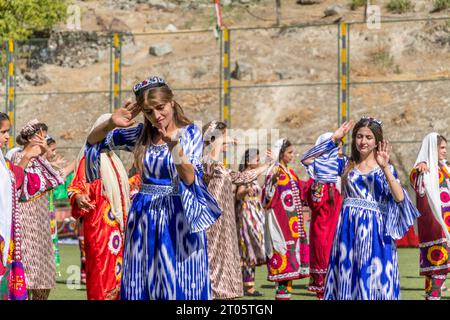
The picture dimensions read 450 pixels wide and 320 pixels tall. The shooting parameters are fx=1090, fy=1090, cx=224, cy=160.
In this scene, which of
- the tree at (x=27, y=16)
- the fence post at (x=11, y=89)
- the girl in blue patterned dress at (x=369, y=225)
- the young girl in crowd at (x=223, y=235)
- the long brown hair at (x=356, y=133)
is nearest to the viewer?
the girl in blue patterned dress at (x=369, y=225)

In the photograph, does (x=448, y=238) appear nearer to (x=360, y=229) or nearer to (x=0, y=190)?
(x=360, y=229)

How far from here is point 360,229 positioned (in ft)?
25.9

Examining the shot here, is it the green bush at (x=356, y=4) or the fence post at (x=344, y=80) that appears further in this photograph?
the green bush at (x=356, y=4)

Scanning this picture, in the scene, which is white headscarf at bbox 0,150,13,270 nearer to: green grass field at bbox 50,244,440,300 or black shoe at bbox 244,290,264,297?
green grass field at bbox 50,244,440,300

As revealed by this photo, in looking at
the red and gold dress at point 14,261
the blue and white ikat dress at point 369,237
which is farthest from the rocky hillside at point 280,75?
the blue and white ikat dress at point 369,237

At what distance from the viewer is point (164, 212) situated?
20.0 ft

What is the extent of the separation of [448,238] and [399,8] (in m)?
30.0

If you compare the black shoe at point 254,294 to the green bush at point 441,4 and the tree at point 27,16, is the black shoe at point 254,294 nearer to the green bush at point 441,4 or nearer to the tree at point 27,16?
the tree at point 27,16

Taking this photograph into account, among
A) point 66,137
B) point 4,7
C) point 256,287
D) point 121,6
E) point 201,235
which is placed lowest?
point 256,287

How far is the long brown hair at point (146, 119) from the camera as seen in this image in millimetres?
5957

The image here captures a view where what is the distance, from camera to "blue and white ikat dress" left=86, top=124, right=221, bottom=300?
6.03m

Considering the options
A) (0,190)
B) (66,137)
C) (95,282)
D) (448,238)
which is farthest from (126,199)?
(66,137)

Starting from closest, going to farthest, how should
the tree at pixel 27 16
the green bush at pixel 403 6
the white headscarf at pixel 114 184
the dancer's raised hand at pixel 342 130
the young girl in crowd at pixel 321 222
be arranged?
the dancer's raised hand at pixel 342 130 → the white headscarf at pixel 114 184 → the young girl in crowd at pixel 321 222 → the tree at pixel 27 16 → the green bush at pixel 403 6

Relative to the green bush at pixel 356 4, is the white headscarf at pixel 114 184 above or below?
below
